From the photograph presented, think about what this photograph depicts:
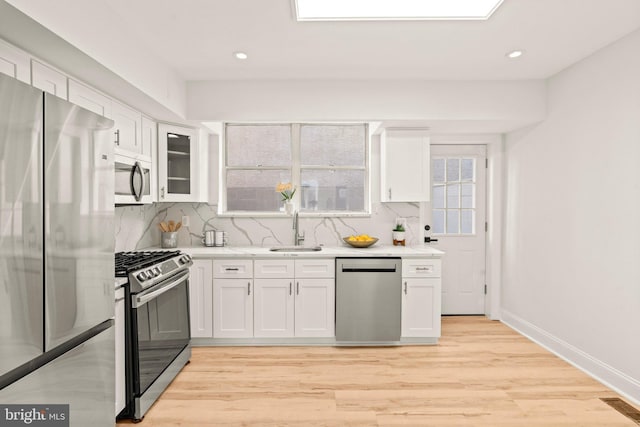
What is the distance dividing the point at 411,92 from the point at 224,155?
2.21m

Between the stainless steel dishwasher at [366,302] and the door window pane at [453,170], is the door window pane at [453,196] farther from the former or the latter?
the stainless steel dishwasher at [366,302]

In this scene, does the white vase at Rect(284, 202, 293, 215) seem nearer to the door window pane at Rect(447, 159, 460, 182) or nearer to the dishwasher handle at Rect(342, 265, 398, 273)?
the dishwasher handle at Rect(342, 265, 398, 273)

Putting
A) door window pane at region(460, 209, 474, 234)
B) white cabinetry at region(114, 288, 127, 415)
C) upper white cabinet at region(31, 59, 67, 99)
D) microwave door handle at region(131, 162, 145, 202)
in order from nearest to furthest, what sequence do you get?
1. upper white cabinet at region(31, 59, 67, 99)
2. white cabinetry at region(114, 288, 127, 415)
3. microwave door handle at region(131, 162, 145, 202)
4. door window pane at region(460, 209, 474, 234)

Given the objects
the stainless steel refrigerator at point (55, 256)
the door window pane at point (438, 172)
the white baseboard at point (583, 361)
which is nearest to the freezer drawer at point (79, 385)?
the stainless steel refrigerator at point (55, 256)

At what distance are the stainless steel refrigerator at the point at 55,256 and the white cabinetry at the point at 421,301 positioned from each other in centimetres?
263

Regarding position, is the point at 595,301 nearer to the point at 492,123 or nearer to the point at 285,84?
the point at 492,123

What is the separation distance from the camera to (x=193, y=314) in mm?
3697

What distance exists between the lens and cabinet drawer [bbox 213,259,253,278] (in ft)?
12.2

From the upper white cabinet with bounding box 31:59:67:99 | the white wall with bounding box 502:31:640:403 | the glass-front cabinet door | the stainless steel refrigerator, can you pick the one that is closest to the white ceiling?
the white wall with bounding box 502:31:640:403

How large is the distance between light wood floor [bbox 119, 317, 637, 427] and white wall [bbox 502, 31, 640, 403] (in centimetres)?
31

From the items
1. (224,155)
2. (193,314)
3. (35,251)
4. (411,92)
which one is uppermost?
(411,92)

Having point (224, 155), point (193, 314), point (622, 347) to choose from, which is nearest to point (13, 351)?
point (193, 314)

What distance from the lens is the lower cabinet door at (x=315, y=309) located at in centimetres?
372

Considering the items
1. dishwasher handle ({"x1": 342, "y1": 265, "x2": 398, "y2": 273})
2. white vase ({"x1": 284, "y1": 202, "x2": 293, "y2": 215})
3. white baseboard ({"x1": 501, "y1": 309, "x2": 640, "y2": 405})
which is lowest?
white baseboard ({"x1": 501, "y1": 309, "x2": 640, "y2": 405})
